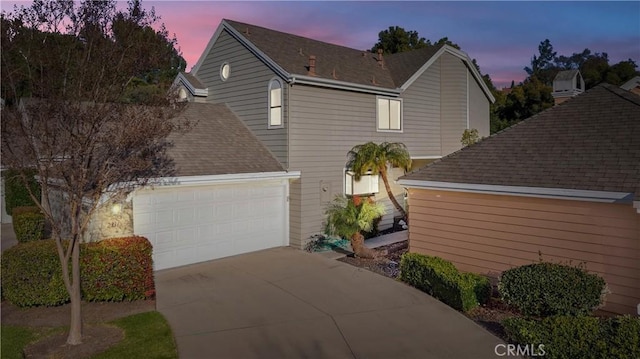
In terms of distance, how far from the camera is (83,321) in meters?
8.09

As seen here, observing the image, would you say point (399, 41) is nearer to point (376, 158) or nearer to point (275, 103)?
point (376, 158)

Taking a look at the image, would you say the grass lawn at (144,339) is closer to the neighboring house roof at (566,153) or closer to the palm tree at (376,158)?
the neighboring house roof at (566,153)

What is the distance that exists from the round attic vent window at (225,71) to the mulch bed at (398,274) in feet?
26.1

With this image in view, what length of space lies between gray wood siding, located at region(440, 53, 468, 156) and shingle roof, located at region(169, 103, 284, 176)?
906 centimetres

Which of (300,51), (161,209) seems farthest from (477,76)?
(161,209)

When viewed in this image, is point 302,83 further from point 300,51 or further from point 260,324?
point 260,324

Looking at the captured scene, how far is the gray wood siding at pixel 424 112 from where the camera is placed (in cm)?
1814

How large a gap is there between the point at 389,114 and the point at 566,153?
26.0 ft

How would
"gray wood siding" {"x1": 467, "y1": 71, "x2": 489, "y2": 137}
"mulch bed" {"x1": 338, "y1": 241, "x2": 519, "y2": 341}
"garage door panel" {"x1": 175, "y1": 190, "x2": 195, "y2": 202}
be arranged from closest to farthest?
"mulch bed" {"x1": 338, "y1": 241, "x2": 519, "y2": 341} → "garage door panel" {"x1": 175, "y1": 190, "x2": 195, "y2": 202} → "gray wood siding" {"x1": 467, "y1": 71, "x2": 489, "y2": 137}

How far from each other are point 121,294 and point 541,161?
381 inches

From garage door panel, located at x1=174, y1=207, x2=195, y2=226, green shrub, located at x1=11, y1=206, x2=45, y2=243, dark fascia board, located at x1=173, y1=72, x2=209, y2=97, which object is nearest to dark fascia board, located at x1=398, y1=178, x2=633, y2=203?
garage door panel, located at x1=174, y1=207, x2=195, y2=226

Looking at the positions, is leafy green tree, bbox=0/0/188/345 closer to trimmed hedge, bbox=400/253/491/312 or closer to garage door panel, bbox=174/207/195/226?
garage door panel, bbox=174/207/195/226

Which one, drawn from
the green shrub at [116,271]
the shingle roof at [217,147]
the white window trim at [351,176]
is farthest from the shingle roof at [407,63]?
the green shrub at [116,271]

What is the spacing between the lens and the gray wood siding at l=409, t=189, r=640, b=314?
8.59m
